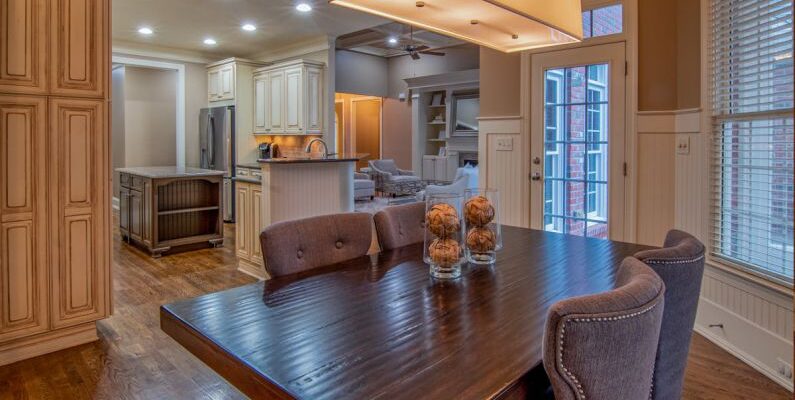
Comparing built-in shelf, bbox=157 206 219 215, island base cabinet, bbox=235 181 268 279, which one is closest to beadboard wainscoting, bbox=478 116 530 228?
island base cabinet, bbox=235 181 268 279

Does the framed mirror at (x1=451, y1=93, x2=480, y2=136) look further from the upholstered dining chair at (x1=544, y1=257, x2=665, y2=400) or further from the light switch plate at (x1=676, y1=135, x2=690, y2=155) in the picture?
the upholstered dining chair at (x1=544, y1=257, x2=665, y2=400)

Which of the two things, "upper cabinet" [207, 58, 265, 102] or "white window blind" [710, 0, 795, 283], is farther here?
"upper cabinet" [207, 58, 265, 102]

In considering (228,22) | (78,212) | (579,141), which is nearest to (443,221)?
(78,212)

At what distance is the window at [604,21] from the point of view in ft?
Result: 11.9

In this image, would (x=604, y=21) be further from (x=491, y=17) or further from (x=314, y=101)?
(x=314, y=101)

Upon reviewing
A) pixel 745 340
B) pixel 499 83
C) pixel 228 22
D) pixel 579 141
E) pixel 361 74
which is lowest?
pixel 745 340

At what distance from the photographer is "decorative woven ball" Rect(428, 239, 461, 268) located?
1.60 m

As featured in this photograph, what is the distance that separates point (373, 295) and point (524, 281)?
0.49 meters

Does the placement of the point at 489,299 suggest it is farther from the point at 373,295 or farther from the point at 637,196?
the point at 637,196

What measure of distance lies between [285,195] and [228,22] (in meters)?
2.99

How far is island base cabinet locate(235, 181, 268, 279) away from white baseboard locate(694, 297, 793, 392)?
321 cm

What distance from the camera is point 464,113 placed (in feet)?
35.9

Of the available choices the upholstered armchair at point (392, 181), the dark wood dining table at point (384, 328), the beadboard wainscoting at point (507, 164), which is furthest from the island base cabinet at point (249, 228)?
the upholstered armchair at point (392, 181)

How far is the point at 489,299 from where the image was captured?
1.39 m
